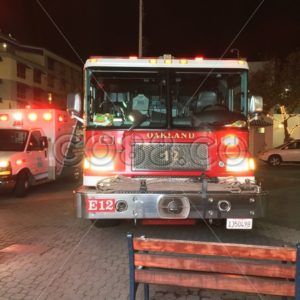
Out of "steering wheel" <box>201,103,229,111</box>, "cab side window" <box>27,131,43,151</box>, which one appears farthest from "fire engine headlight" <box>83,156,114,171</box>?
"cab side window" <box>27,131,43,151</box>

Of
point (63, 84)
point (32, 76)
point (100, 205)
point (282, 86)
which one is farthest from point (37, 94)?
point (100, 205)

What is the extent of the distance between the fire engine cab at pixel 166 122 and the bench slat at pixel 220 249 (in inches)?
97.2

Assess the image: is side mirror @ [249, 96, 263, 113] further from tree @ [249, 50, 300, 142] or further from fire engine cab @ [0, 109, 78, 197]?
tree @ [249, 50, 300, 142]

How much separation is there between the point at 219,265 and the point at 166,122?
344cm

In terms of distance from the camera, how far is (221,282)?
13.1 ft

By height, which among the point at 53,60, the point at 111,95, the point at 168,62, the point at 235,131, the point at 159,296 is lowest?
the point at 159,296

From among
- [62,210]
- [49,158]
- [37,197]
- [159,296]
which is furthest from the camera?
[49,158]

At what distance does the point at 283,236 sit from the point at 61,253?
3.77 meters

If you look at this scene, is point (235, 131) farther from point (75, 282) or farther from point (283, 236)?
point (75, 282)

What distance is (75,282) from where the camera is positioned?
525 centimetres

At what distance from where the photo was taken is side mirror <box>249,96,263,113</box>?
7121 millimetres

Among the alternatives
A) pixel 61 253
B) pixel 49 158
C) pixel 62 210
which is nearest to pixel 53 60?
pixel 49 158

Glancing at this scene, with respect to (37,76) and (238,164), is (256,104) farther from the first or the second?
(37,76)

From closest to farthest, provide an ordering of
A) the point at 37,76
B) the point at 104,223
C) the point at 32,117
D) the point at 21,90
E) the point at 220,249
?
the point at 220,249 → the point at 104,223 → the point at 32,117 → the point at 21,90 → the point at 37,76
